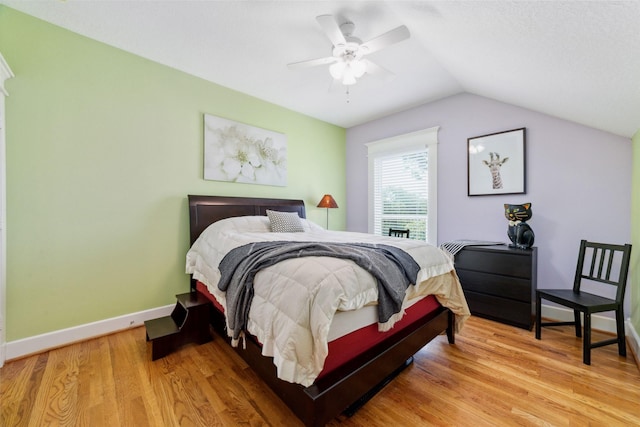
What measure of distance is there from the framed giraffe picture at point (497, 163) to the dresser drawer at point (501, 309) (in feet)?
3.99

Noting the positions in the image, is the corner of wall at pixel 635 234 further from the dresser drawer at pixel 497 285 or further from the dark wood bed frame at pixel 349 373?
the dark wood bed frame at pixel 349 373

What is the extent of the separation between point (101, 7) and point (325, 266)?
8.57 ft

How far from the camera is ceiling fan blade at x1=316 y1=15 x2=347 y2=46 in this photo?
1.71 metres

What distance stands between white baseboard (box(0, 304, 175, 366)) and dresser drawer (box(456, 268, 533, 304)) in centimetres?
319

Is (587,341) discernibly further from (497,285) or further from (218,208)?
(218,208)

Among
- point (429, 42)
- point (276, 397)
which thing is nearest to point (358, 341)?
point (276, 397)

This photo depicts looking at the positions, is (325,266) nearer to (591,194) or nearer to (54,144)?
(54,144)

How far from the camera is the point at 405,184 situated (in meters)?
3.95

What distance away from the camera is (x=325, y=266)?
4.32 ft

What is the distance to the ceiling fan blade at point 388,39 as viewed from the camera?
175cm

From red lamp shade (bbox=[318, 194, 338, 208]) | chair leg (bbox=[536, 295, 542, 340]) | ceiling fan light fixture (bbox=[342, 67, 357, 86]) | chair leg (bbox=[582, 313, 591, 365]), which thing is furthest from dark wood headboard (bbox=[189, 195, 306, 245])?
chair leg (bbox=[582, 313, 591, 365])

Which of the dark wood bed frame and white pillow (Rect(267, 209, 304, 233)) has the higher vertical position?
white pillow (Rect(267, 209, 304, 233))

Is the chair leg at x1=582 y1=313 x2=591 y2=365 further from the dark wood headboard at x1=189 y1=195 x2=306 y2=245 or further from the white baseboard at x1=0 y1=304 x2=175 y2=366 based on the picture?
the white baseboard at x1=0 y1=304 x2=175 y2=366

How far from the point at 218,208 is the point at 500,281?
10.1ft
